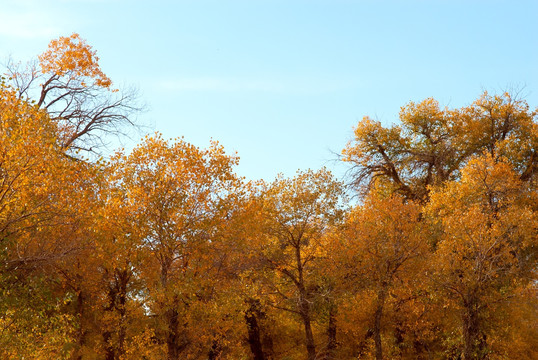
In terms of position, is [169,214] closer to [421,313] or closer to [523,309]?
[421,313]

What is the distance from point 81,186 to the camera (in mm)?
25047

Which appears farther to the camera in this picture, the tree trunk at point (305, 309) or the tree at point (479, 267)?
the tree trunk at point (305, 309)

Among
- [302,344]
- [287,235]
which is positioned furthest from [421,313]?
[302,344]

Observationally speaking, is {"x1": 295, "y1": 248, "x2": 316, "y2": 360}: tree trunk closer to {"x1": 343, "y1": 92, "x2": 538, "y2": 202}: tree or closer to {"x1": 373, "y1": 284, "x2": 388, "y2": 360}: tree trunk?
{"x1": 373, "y1": 284, "x2": 388, "y2": 360}: tree trunk

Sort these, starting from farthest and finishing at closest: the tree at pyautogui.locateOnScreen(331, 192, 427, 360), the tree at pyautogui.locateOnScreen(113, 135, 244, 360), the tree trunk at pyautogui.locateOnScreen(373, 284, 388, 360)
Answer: the tree at pyautogui.locateOnScreen(331, 192, 427, 360) < the tree trunk at pyautogui.locateOnScreen(373, 284, 388, 360) < the tree at pyautogui.locateOnScreen(113, 135, 244, 360)

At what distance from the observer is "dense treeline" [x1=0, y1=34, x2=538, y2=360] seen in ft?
65.7

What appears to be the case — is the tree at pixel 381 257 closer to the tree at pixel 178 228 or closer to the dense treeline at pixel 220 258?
the dense treeline at pixel 220 258

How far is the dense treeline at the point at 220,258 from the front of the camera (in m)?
20.0

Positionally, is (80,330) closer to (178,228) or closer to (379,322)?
(178,228)

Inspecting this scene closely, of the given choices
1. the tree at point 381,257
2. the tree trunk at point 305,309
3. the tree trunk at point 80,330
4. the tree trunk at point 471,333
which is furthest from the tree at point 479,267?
the tree trunk at point 80,330

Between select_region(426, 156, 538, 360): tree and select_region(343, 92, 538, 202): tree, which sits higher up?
select_region(343, 92, 538, 202): tree

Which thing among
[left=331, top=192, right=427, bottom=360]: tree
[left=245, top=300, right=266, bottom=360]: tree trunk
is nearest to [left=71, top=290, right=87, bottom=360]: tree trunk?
[left=245, top=300, right=266, bottom=360]: tree trunk

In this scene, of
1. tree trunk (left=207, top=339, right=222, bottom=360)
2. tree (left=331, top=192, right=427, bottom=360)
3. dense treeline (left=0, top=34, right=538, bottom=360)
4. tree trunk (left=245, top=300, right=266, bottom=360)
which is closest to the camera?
dense treeline (left=0, top=34, right=538, bottom=360)

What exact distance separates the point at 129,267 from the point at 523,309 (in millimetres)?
27655
